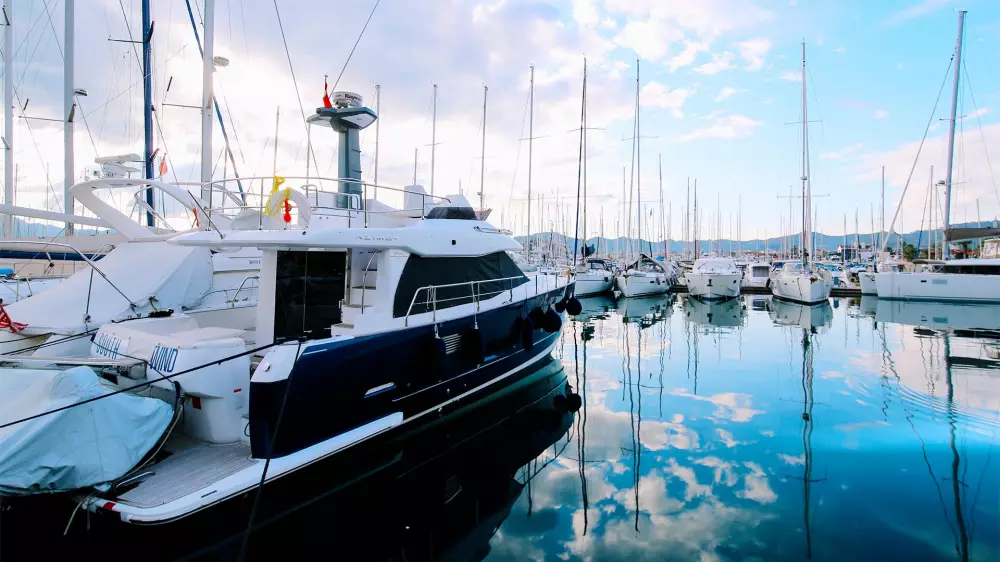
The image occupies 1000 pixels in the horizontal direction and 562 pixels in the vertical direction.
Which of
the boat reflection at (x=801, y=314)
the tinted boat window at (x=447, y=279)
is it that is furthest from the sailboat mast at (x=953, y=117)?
the tinted boat window at (x=447, y=279)

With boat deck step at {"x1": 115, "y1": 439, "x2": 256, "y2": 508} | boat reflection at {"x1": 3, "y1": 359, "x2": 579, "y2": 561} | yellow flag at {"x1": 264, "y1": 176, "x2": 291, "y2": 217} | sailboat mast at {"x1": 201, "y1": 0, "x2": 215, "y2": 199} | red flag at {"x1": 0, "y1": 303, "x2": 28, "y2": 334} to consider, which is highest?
sailboat mast at {"x1": 201, "y1": 0, "x2": 215, "y2": 199}

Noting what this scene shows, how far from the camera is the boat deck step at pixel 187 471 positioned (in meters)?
4.31

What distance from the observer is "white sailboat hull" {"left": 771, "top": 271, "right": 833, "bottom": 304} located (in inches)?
936

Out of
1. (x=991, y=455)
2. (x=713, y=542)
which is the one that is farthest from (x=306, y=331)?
(x=991, y=455)

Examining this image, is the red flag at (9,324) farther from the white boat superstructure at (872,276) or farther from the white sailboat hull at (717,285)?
the white boat superstructure at (872,276)

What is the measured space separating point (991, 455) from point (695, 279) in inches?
893

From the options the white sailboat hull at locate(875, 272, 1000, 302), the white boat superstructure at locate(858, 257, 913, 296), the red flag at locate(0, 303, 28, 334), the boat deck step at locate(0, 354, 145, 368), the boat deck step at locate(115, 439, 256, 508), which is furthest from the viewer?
the white boat superstructure at locate(858, 257, 913, 296)

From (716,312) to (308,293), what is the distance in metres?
19.1

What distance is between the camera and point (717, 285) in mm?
27344

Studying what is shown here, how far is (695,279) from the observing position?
92.5 ft

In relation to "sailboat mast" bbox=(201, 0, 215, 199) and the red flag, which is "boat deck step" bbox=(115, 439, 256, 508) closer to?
the red flag

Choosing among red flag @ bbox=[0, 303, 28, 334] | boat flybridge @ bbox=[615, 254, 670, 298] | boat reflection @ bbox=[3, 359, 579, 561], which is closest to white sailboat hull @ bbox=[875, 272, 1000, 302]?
boat flybridge @ bbox=[615, 254, 670, 298]

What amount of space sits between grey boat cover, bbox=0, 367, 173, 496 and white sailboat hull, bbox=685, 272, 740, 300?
26861 mm

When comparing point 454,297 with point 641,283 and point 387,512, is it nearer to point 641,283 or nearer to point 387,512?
point 387,512
